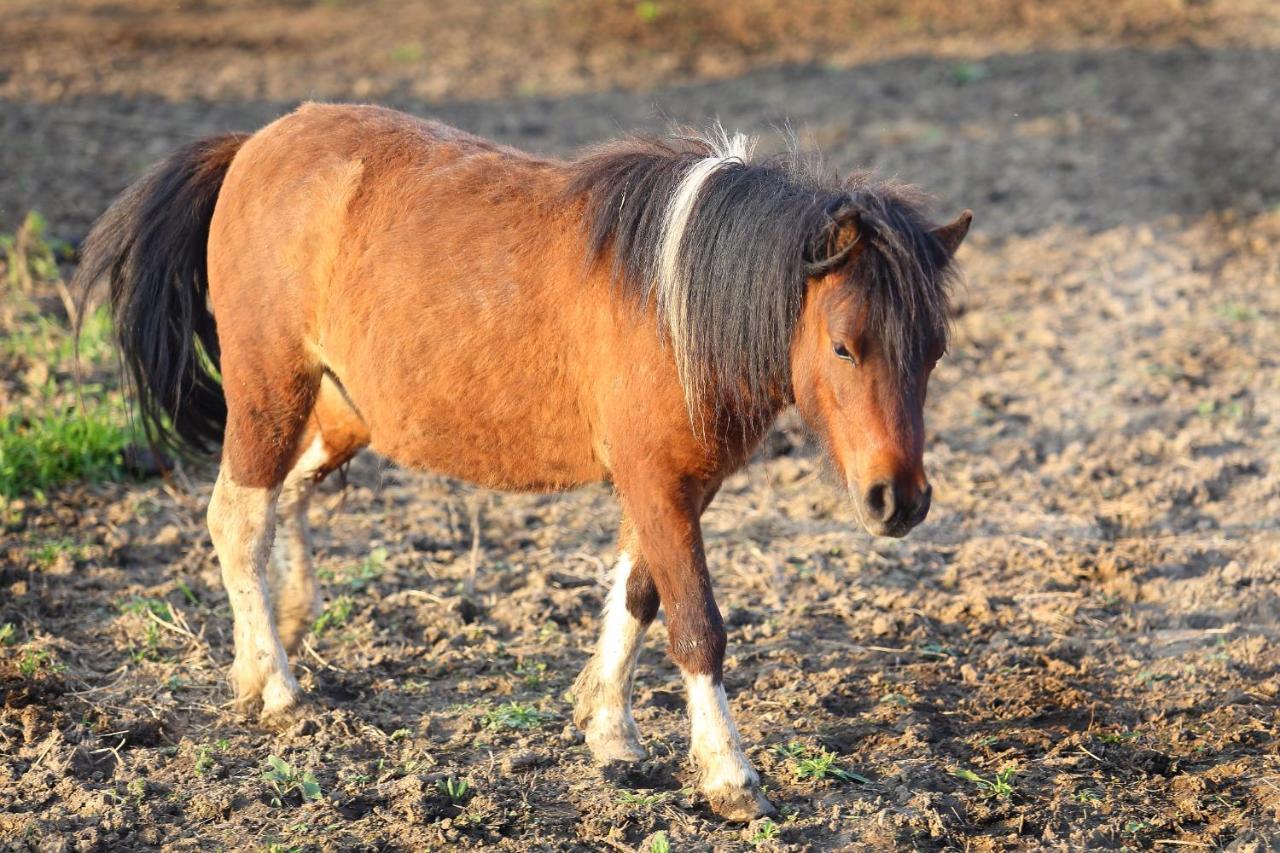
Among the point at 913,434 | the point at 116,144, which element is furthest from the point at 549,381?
the point at 116,144

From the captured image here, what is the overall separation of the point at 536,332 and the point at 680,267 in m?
0.59

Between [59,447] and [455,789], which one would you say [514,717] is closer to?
[455,789]

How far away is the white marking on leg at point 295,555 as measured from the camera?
518cm

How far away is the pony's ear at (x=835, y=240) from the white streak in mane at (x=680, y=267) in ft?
1.30

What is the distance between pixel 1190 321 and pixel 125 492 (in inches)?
251

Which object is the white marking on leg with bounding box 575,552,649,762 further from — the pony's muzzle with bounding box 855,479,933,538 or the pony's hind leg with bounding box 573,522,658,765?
the pony's muzzle with bounding box 855,479,933,538

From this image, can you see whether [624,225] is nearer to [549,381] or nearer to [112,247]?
[549,381]

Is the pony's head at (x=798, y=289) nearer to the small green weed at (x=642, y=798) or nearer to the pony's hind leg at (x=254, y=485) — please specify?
the small green weed at (x=642, y=798)

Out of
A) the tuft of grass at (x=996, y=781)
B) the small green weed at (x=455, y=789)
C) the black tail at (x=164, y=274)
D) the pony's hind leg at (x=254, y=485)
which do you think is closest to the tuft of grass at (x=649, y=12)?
the black tail at (x=164, y=274)

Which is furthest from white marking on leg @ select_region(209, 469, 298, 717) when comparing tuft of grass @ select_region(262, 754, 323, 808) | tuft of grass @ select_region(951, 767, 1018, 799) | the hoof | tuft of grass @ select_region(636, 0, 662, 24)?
tuft of grass @ select_region(636, 0, 662, 24)

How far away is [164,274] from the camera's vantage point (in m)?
5.23

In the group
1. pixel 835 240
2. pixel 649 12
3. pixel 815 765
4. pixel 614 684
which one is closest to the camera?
pixel 835 240

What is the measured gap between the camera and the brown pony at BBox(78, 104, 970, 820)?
385cm

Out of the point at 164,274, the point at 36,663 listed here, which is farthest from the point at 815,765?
the point at 164,274
